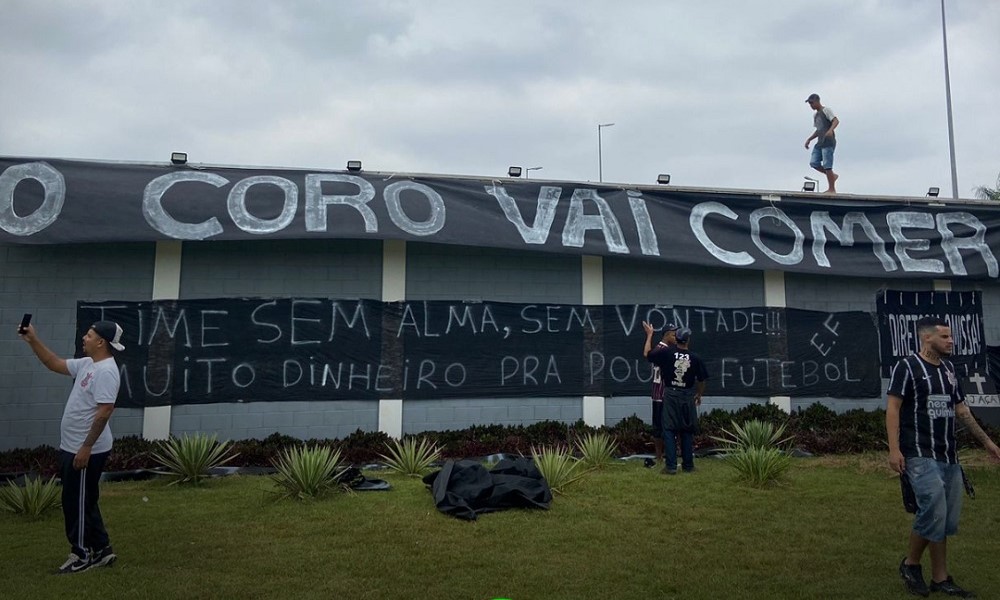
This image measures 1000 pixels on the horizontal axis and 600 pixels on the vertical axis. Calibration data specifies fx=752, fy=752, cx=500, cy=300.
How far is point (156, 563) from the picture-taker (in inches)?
227

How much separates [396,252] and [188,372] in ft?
11.6

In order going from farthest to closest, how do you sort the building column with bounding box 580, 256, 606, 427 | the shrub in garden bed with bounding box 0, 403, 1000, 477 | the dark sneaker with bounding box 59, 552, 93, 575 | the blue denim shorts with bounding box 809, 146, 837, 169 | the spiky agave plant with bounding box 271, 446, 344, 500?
the blue denim shorts with bounding box 809, 146, 837, 169 < the building column with bounding box 580, 256, 606, 427 < the shrub in garden bed with bounding box 0, 403, 1000, 477 < the spiky agave plant with bounding box 271, 446, 344, 500 < the dark sneaker with bounding box 59, 552, 93, 575

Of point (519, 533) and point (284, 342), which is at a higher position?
point (284, 342)

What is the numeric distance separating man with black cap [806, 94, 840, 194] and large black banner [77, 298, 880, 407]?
110 inches

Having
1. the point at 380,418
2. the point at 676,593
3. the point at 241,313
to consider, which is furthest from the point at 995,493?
the point at 241,313

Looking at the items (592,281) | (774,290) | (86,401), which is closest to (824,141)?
(774,290)

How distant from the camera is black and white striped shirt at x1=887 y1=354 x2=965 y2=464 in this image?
5.12m

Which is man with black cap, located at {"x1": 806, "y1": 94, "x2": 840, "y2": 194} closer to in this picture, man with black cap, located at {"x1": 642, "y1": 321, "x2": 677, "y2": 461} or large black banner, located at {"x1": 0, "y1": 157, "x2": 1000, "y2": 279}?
large black banner, located at {"x1": 0, "y1": 157, "x2": 1000, "y2": 279}

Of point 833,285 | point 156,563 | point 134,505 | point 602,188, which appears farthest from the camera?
point 833,285

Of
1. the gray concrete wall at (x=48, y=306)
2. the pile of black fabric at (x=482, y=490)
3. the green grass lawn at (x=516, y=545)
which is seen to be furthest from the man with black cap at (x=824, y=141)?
the gray concrete wall at (x=48, y=306)

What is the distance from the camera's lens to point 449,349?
1183 cm

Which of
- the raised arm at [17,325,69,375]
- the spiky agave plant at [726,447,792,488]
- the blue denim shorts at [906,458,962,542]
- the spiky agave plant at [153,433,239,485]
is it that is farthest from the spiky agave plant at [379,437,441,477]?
the blue denim shorts at [906,458,962,542]

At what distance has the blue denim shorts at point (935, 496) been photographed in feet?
16.3

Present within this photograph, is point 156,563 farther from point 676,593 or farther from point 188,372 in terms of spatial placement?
point 188,372
